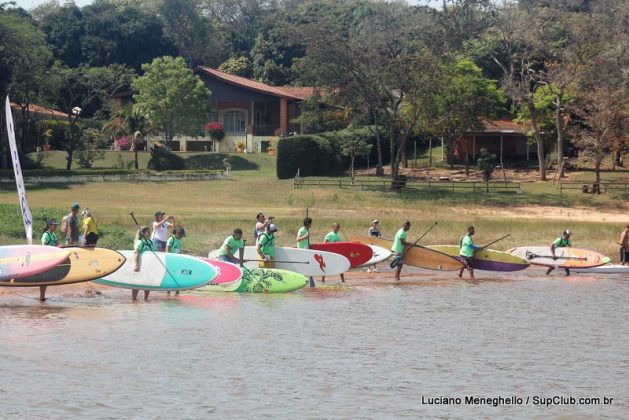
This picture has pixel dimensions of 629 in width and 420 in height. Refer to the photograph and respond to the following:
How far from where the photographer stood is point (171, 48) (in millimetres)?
92312

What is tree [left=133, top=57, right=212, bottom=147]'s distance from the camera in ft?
226

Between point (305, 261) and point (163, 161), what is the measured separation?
40.7 m

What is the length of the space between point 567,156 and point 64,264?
49.6 meters

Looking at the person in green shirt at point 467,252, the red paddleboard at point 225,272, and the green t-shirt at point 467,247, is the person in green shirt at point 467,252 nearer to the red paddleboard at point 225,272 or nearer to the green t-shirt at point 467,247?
the green t-shirt at point 467,247

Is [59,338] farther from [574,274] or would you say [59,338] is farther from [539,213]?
[539,213]

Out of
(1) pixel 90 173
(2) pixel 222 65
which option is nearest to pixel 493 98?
(1) pixel 90 173

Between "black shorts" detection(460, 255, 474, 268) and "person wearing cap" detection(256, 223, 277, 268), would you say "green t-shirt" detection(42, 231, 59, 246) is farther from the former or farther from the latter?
"black shorts" detection(460, 255, 474, 268)

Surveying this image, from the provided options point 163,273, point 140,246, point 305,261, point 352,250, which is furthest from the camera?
point 352,250

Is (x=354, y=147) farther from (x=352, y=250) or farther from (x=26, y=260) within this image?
(x=26, y=260)

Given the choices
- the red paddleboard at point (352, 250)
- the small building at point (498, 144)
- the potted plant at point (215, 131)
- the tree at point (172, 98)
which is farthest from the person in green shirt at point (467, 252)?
the potted plant at point (215, 131)

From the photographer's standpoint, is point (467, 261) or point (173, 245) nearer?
point (173, 245)

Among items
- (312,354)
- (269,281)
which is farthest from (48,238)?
(312,354)

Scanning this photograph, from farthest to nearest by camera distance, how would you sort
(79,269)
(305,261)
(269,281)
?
(305,261) → (269,281) → (79,269)

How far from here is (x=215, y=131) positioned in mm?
74125
